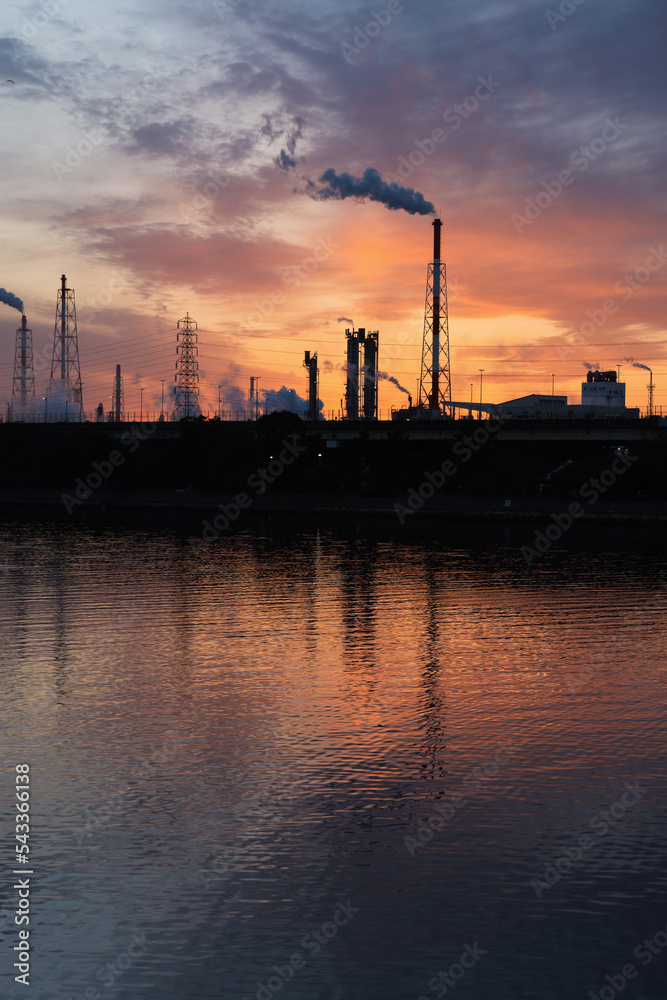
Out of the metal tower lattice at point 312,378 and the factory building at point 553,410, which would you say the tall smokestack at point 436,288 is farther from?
the metal tower lattice at point 312,378

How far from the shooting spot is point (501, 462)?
119m

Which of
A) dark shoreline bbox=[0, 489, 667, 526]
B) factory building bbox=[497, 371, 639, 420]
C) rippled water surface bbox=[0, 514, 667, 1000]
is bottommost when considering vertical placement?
rippled water surface bbox=[0, 514, 667, 1000]

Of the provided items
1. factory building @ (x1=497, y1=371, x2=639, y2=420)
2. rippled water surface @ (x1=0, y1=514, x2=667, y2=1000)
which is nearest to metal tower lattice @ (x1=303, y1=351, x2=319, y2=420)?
factory building @ (x1=497, y1=371, x2=639, y2=420)

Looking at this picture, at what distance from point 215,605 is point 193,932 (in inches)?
1143

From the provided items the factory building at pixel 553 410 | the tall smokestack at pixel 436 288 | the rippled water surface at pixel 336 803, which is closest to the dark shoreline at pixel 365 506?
the tall smokestack at pixel 436 288

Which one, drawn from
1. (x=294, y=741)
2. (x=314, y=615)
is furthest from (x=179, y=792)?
(x=314, y=615)

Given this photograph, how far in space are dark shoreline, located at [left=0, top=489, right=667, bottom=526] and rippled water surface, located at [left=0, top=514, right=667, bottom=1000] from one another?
5973cm

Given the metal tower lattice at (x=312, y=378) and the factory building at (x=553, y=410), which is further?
the metal tower lattice at (x=312, y=378)

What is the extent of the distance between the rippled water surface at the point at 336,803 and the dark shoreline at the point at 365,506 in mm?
59725

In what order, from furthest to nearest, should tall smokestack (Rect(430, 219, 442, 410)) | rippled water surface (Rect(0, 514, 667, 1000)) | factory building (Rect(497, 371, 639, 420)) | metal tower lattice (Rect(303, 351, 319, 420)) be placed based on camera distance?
metal tower lattice (Rect(303, 351, 319, 420))
factory building (Rect(497, 371, 639, 420))
tall smokestack (Rect(430, 219, 442, 410))
rippled water surface (Rect(0, 514, 667, 1000))

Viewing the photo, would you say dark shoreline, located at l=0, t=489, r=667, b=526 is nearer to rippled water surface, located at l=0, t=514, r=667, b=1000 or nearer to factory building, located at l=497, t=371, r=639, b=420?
factory building, located at l=497, t=371, r=639, b=420

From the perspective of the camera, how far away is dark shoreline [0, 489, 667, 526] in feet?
314

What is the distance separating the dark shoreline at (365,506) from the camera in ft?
314

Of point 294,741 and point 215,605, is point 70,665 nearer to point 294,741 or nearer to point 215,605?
point 294,741
